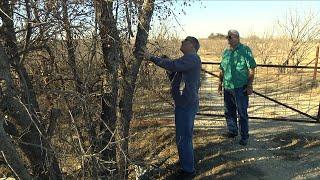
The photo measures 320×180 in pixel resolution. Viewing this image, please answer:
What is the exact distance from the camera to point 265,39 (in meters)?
24.2

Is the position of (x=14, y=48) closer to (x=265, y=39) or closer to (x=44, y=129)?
(x=44, y=129)

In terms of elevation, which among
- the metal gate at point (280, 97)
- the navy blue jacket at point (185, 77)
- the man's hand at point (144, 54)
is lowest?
the metal gate at point (280, 97)

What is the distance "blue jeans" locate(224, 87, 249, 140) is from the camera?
645 cm

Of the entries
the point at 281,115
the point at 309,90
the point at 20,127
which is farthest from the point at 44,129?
the point at 309,90

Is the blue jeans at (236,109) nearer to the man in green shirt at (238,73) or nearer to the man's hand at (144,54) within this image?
the man in green shirt at (238,73)

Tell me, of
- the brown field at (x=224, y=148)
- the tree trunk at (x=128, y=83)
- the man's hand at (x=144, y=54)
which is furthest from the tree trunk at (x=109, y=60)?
the brown field at (x=224, y=148)

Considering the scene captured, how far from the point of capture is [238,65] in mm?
6328

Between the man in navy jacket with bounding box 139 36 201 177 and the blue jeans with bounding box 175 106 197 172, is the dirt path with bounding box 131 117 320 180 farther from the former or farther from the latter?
the man in navy jacket with bounding box 139 36 201 177

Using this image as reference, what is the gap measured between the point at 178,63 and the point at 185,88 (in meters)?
0.41

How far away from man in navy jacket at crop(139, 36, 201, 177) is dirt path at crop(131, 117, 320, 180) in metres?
0.59

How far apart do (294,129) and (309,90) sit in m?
6.51

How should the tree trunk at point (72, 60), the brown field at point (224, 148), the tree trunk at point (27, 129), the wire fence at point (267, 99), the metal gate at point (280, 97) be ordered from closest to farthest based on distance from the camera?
1. the tree trunk at point (27, 129)
2. the tree trunk at point (72, 60)
3. the brown field at point (224, 148)
4. the wire fence at point (267, 99)
5. the metal gate at point (280, 97)

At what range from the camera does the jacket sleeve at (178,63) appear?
5.07m

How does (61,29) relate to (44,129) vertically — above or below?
above
